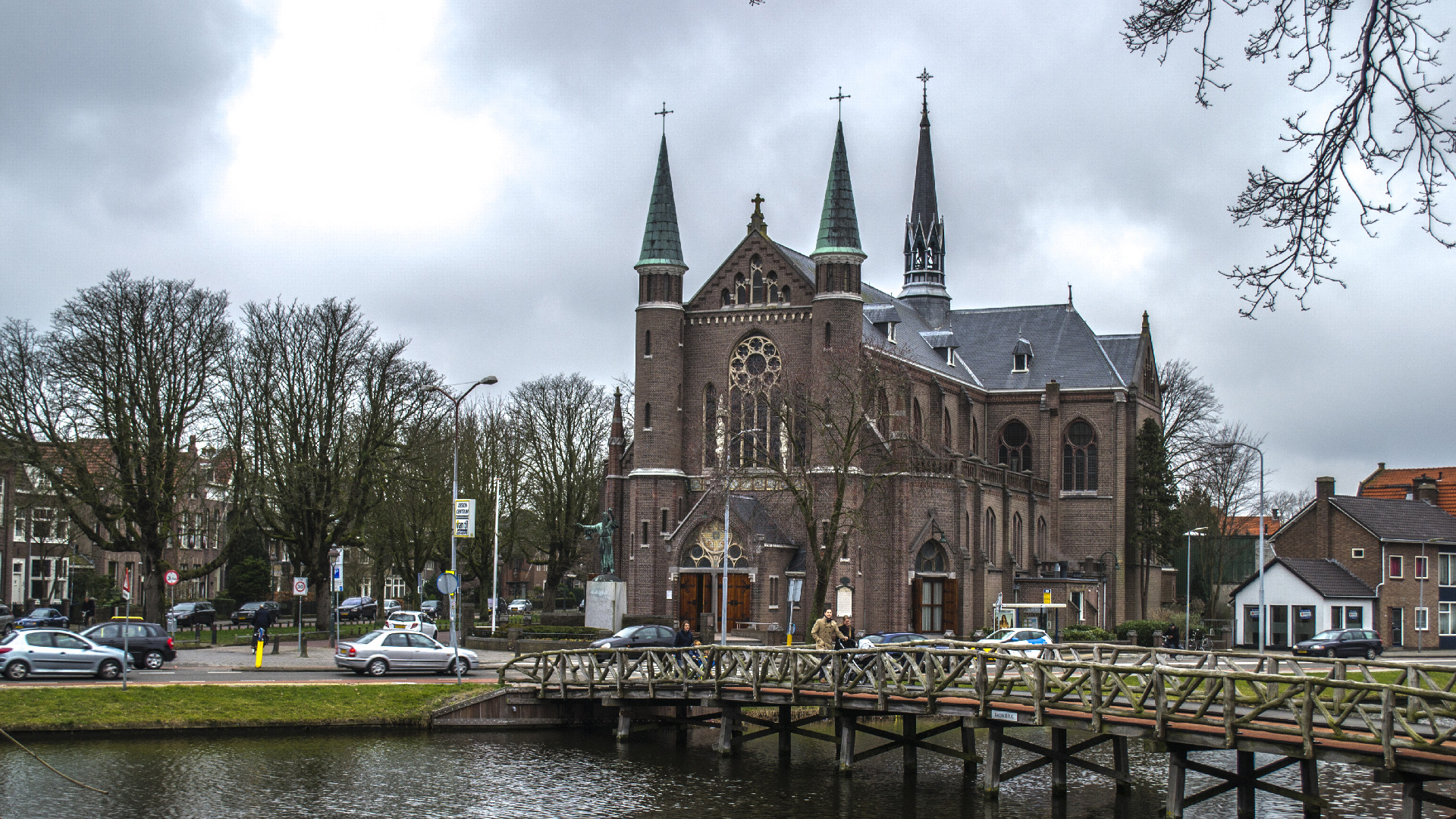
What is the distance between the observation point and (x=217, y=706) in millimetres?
32781

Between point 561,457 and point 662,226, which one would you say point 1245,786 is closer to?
point 662,226

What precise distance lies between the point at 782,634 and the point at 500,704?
72.9 feet

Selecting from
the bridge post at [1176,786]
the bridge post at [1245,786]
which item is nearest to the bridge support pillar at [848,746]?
the bridge post at [1176,786]

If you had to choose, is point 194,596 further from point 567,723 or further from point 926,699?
point 926,699

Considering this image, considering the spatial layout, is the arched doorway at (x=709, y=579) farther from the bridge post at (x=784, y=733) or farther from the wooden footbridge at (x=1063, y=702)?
the bridge post at (x=784, y=733)

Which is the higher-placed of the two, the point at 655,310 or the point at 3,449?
the point at 655,310

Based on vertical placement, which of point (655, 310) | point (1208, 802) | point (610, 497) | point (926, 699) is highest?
point (655, 310)

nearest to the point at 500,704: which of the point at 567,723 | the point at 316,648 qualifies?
the point at 567,723

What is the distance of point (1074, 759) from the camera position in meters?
26.9

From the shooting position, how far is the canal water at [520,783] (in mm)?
24781

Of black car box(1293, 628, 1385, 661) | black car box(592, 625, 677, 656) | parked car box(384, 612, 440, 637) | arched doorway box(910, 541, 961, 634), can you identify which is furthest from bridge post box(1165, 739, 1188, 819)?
arched doorway box(910, 541, 961, 634)

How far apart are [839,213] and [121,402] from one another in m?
29.4

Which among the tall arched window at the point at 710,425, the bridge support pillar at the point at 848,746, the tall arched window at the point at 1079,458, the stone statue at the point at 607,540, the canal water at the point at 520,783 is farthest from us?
the tall arched window at the point at 1079,458

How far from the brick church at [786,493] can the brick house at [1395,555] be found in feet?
32.5
